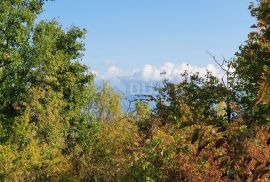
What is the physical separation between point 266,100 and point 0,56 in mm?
33831

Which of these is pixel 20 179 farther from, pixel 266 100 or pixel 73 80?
pixel 266 100

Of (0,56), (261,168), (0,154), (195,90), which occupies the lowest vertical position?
(261,168)

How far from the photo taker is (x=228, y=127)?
231cm

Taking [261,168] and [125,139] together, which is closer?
[261,168]

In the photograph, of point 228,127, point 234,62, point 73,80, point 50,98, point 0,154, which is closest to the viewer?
point 228,127

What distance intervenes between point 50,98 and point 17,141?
619 cm

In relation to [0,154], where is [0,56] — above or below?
above

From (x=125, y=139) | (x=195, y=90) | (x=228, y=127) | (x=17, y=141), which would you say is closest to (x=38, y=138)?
(x=17, y=141)

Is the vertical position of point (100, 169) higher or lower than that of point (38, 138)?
lower

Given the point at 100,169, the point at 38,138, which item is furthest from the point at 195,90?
the point at 38,138

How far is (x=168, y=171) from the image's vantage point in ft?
60.8

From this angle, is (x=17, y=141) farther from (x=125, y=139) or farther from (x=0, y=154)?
(x=125, y=139)

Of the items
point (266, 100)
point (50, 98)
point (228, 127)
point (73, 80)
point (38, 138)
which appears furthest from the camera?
point (73, 80)

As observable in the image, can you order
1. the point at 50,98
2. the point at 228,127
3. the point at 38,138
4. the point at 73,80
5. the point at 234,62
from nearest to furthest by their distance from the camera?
the point at 228,127 → the point at 234,62 → the point at 38,138 → the point at 50,98 → the point at 73,80
